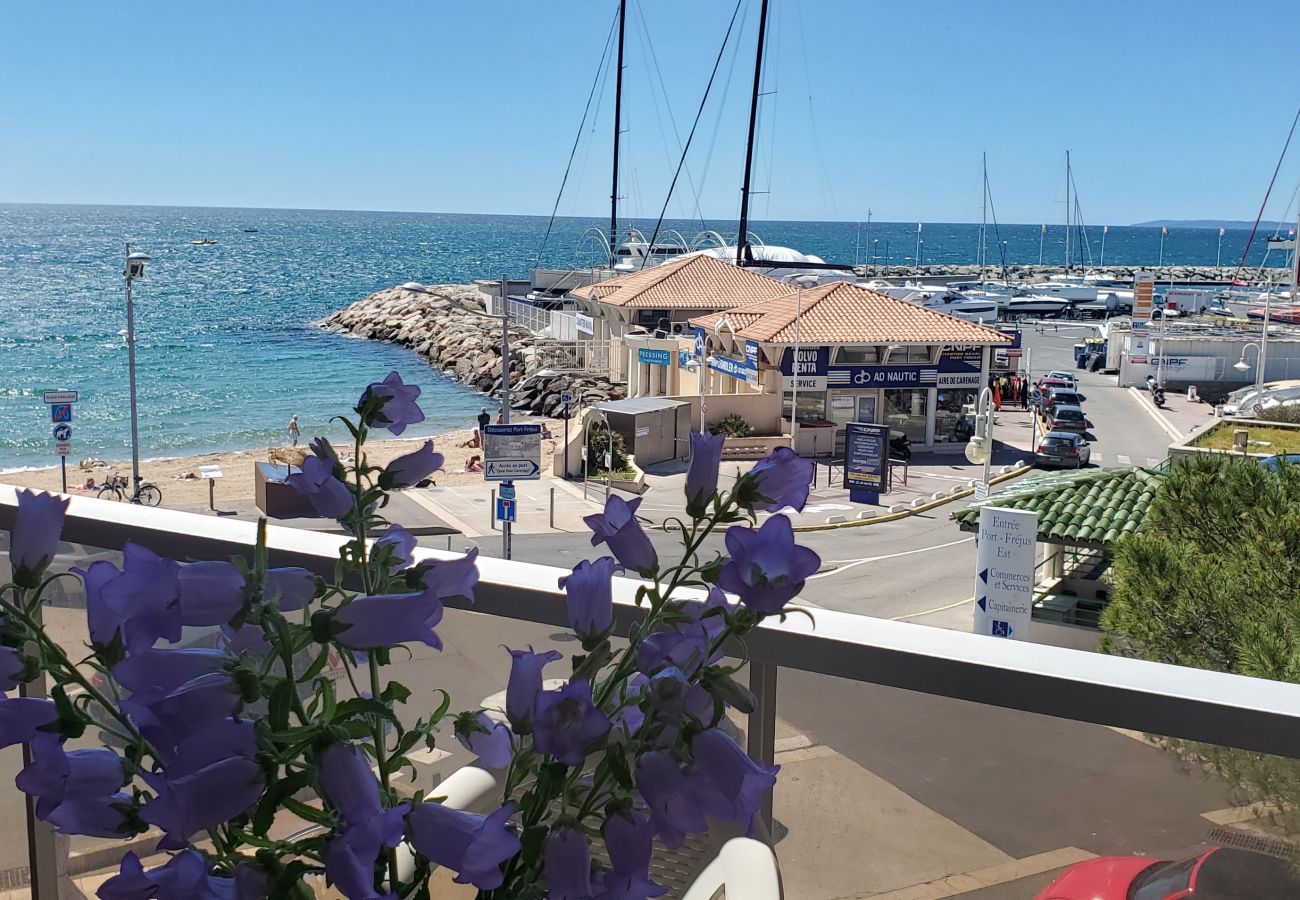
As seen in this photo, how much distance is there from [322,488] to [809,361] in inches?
1254

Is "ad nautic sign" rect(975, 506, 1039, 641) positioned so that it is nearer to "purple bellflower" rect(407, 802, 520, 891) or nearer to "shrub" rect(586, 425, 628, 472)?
"purple bellflower" rect(407, 802, 520, 891)

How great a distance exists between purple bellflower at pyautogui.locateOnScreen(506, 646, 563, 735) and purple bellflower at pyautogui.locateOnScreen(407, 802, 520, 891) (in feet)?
0.25

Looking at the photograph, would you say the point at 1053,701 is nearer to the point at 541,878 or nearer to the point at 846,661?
the point at 846,661

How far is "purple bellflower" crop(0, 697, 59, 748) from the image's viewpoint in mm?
797

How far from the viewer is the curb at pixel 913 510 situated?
80.3 feet

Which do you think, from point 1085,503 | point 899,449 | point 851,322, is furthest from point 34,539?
point 851,322

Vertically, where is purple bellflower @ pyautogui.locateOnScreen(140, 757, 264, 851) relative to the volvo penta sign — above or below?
above

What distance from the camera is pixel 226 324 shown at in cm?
8588

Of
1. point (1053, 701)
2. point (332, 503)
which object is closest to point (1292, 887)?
point (1053, 701)

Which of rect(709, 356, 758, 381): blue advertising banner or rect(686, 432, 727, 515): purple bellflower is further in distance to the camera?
rect(709, 356, 758, 381): blue advertising banner

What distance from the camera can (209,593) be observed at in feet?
2.70

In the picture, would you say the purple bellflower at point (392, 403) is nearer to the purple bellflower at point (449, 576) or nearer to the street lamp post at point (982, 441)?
the purple bellflower at point (449, 576)

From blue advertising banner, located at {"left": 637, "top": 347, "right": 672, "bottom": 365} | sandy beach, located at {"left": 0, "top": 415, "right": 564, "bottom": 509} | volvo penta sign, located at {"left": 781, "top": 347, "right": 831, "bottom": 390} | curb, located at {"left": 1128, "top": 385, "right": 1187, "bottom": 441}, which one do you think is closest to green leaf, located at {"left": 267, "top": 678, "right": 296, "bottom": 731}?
sandy beach, located at {"left": 0, "top": 415, "right": 564, "bottom": 509}

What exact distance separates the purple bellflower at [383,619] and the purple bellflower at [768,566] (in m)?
0.21
